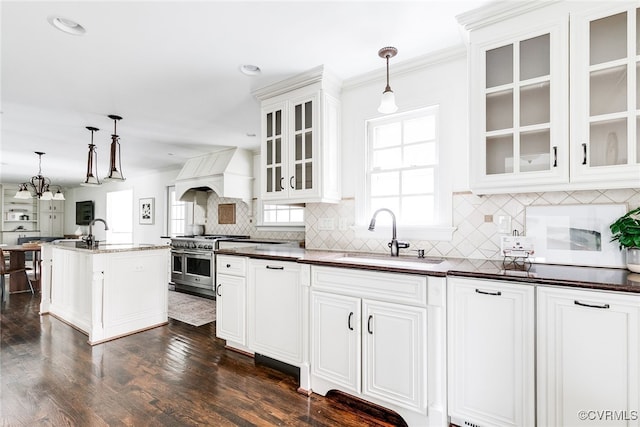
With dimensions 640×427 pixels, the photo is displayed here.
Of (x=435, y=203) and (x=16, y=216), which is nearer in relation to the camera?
(x=435, y=203)

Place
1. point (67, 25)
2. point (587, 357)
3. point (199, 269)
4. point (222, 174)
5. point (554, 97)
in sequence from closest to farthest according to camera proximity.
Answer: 1. point (587, 357)
2. point (554, 97)
3. point (67, 25)
4. point (222, 174)
5. point (199, 269)

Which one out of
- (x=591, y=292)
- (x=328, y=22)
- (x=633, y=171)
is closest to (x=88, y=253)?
(x=328, y=22)

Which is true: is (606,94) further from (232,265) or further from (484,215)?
(232,265)

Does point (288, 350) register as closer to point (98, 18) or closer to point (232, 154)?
point (98, 18)

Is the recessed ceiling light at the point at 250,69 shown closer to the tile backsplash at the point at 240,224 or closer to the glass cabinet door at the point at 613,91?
the glass cabinet door at the point at 613,91

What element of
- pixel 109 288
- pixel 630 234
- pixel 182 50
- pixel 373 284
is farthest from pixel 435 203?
pixel 109 288

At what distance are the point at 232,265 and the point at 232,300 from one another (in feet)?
1.03

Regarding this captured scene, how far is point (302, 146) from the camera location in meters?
2.76

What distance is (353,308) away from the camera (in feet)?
6.48

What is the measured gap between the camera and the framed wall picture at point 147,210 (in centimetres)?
721

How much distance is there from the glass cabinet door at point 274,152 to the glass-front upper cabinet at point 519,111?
165 centimetres

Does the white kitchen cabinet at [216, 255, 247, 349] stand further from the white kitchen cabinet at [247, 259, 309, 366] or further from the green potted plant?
the green potted plant

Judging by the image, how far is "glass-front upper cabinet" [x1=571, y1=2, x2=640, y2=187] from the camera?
1566 mm

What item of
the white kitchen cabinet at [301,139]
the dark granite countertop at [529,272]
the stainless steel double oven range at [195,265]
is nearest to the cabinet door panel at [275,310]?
the dark granite countertop at [529,272]
